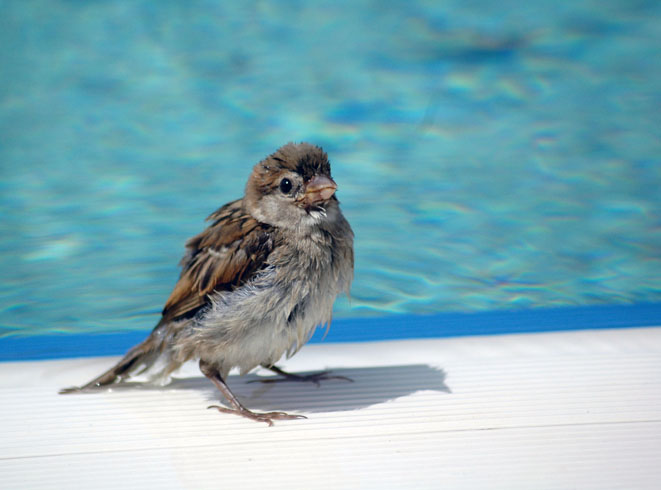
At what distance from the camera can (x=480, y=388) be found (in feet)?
6.57

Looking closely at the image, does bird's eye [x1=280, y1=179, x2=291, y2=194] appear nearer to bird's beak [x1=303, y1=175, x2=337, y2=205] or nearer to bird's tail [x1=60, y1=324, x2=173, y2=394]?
bird's beak [x1=303, y1=175, x2=337, y2=205]

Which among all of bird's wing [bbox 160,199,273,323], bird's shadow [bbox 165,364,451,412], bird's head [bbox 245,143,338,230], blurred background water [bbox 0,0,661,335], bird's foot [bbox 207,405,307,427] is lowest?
bird's foot [bbox 207,405,307,427]

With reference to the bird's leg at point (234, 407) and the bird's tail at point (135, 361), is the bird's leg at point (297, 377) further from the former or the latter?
the bird's tail at point (135, 361)

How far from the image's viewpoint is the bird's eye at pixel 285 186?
76.6 inches

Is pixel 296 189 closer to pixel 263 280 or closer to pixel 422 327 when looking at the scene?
pixel 263 280

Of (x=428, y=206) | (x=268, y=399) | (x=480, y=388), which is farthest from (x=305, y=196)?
(x=428, y=206)

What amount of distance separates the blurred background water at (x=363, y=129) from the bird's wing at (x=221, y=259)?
6.72 feet

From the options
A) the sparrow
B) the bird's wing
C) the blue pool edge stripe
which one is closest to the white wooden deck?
the sparrow

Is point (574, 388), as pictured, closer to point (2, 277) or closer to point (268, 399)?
point (268, 399)

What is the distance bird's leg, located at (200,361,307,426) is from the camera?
73.3 inches

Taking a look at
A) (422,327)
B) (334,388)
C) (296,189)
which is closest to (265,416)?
(334,388)

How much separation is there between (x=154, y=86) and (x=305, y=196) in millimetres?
3139

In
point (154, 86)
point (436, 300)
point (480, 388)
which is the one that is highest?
point (154, 86)

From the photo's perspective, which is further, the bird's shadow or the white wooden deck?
the bird's shadow
